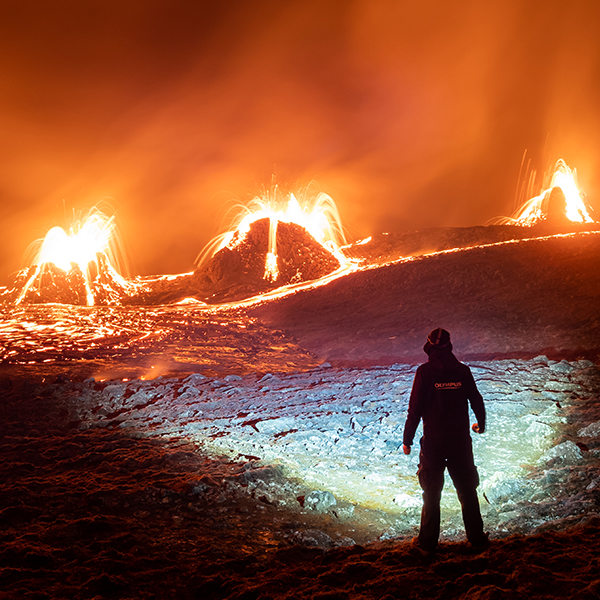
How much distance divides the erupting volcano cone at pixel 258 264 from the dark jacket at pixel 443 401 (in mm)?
35352

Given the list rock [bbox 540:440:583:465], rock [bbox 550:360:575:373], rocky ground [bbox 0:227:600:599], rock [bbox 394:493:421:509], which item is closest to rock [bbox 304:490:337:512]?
rocky ground [bbox 0:227:600:599]

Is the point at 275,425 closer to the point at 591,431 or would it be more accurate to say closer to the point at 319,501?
the point at 319,501

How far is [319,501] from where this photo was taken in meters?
6.35

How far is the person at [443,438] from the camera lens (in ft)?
14.5

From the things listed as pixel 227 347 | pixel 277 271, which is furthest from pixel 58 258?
pixel 227 347

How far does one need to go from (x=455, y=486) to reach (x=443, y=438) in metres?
0.48

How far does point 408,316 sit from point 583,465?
17975 millimetres

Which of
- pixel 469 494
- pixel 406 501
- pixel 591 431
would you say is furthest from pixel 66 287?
pixel 469 494

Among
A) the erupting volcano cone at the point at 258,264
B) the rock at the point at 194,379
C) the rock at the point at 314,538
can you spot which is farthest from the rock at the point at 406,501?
the erupting volcano cone at the point at 258,264

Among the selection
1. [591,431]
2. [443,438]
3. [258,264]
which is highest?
[258,264]

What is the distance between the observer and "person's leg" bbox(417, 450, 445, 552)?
4422 mm

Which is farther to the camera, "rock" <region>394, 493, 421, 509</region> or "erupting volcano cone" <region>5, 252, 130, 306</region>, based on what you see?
"erupting volcano cone" <region>5, 252, 130, 306</region>

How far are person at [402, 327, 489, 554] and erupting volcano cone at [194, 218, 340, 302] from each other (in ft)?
116

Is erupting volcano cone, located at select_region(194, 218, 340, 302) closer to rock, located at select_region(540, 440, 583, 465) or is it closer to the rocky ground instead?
the rocky ground
